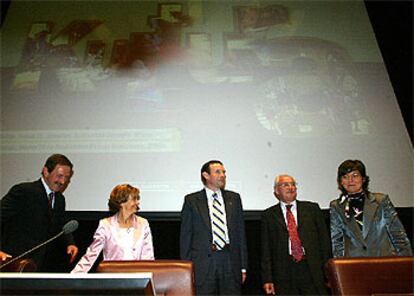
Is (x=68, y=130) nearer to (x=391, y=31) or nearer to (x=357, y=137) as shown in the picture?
(x=357, y=137)

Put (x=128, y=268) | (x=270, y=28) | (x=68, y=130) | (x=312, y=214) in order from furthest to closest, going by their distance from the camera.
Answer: (x=270, y=28)
(x=68, y=130)
(x=312, y=214)
(x=128, y=268)

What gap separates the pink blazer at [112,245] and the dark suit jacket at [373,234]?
1.16 m

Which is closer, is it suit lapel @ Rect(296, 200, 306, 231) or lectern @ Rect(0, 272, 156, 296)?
lectern @ Rect(0, 272, 156, 296)

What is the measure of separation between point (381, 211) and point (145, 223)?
1457 mm

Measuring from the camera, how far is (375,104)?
3504 mm

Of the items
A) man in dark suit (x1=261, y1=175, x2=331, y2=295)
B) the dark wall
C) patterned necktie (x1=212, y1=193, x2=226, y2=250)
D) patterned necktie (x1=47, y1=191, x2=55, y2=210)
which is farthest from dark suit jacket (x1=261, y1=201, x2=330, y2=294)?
patterned necktie (x1=47, y1=191, x2=55, y2=210)

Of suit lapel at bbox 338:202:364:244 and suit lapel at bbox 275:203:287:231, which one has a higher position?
suit lapel at bbox 275:203:287:231

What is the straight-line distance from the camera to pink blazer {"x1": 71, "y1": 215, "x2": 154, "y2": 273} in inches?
103

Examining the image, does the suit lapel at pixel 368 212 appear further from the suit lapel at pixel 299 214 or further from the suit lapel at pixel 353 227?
the suit lapel at pixel 299 214

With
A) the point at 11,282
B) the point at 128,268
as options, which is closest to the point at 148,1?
the point at 128,268

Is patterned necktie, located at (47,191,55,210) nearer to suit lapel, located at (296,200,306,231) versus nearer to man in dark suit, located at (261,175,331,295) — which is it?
man in dark suit, located at (261,175,331,295)

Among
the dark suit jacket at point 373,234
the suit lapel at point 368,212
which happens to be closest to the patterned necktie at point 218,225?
the dark suit jacket at point 373,234

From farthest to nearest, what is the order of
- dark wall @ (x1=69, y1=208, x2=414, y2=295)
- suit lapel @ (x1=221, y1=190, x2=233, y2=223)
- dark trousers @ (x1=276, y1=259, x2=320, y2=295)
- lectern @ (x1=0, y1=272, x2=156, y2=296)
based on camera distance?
dark wall @ (x1=69, y1=208, x2=414, y2=295) < suit lapel @ (x1=221, y1=190, x2=233, y2=223) < dark trousers @ (x1=276, y1=259, x2=320, y2=295) < lectern @ (x1=0, y1=272, x2=156, y2=296)

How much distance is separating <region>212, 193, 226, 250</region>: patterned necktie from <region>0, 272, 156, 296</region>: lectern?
214 cm
